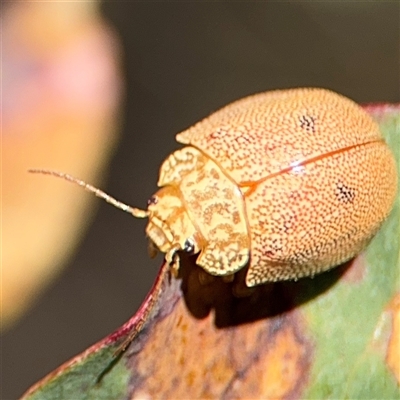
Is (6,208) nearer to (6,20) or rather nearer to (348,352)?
(6,20)

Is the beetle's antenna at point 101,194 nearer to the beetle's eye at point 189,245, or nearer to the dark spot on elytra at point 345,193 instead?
the beetle's eye at point 189,245

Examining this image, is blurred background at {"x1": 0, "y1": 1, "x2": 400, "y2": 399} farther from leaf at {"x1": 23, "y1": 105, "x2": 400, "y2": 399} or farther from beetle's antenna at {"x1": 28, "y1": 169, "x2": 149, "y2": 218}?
leaf at {"x1": 23, "y1": 105, "x2": 400, "y2": 399}

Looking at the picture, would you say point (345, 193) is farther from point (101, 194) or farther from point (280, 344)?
point (101, 194)

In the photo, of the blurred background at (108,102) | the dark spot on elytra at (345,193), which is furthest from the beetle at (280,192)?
the blurred background at (108,102)

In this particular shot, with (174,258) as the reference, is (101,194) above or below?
above

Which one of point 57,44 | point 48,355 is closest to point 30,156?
point 57,44

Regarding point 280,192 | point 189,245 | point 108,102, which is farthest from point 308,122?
point 108,102

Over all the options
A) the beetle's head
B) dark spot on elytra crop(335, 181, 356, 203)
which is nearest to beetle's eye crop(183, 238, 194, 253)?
the beetle's head
